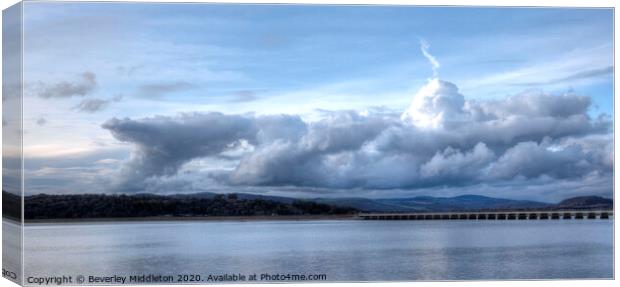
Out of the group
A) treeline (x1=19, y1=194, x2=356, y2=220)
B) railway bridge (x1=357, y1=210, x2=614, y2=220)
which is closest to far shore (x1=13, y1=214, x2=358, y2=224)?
treeline (x1=19, y1=194, x2=356, y2=220)

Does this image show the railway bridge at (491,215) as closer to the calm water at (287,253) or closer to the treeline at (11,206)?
the calm water at (287,253)

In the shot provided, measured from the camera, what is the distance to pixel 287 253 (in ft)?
68.2

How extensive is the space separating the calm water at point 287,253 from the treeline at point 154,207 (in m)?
0.26

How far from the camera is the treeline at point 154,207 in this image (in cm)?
1881

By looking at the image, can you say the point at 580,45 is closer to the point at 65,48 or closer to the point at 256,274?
the point at 256,274

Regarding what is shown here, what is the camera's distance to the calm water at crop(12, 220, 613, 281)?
19203 mm

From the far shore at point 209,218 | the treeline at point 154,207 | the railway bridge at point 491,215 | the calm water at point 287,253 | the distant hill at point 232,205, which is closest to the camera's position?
the treeline at point 154,207

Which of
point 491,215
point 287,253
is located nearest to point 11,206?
point 287,253

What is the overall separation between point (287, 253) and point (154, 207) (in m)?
2.54

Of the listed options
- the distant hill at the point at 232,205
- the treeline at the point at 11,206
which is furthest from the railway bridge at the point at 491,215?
the treeline at the point at 11,206

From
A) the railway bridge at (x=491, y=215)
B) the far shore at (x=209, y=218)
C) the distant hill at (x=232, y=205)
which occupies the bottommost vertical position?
the railway bridge at (x=491, y=215)

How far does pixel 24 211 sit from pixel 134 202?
2.14 meters

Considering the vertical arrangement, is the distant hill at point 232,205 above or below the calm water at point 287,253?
above

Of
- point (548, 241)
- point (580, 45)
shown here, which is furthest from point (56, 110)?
point (548, 241)
